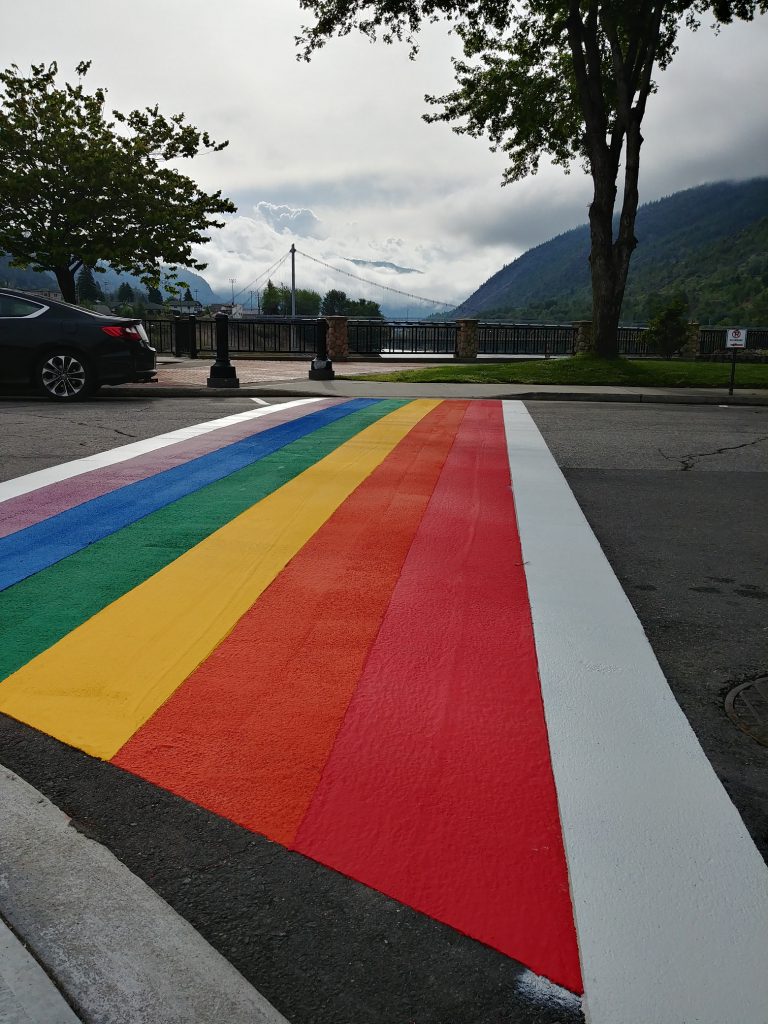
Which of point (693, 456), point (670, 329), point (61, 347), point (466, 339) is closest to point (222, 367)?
point (61, 347)

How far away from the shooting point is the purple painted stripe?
5230 mm

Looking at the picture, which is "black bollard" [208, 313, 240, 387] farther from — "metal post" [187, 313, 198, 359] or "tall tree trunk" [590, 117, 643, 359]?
"metal post" [187, 313, 198, 359]

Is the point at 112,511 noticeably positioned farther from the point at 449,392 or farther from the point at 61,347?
the point at 449,392

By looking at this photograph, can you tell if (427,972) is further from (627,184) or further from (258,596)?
(627,184)

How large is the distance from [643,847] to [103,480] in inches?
208

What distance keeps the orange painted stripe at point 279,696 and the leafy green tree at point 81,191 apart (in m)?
20.3

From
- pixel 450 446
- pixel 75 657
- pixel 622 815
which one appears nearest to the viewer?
pixel 622 815

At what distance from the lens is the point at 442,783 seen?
7.43 feet

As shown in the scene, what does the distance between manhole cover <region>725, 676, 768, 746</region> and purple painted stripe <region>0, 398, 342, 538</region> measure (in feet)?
12.9

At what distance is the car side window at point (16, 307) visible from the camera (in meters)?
11.5

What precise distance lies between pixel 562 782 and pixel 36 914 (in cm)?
136

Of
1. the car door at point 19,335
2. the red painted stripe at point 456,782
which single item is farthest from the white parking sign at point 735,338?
the red painted stripe at point 456,782

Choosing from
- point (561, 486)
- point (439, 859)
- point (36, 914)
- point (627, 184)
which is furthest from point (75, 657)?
point (627, 184)

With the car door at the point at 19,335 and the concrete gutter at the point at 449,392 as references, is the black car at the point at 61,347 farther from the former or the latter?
the concrete gutter at the point at 449,392
